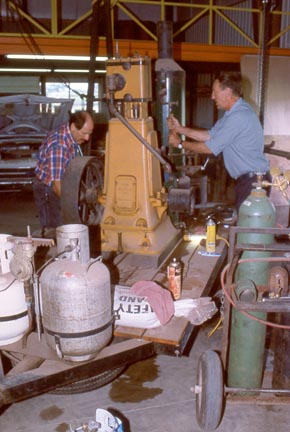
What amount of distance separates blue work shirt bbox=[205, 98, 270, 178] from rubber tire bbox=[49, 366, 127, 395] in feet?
7.26

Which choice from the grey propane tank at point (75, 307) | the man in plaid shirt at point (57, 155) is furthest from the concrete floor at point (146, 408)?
the man in plaid shirt at point (57, 155)

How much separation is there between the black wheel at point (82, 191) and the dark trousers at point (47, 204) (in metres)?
0.74

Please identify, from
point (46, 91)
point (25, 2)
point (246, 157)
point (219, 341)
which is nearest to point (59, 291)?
point (219, 341)

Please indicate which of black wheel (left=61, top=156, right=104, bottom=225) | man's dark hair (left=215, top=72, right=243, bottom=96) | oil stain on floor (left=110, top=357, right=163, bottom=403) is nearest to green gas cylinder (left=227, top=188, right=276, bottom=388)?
oil stain on floor (left=110, top=357, right=163, bottom=403)

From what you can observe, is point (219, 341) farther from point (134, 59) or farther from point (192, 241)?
point (134, 59)

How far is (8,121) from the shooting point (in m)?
9.13

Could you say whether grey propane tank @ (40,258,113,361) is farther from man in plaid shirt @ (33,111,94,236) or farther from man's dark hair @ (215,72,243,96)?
man's dark hair @ (215,72,243,96)

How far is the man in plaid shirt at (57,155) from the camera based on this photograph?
4.46m

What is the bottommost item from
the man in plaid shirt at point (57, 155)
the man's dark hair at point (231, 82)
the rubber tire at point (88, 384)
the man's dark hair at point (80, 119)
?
the rubber tire at point (88, 384)

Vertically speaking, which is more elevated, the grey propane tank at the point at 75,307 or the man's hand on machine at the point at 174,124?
the man's hand on machine at the point at 174,124

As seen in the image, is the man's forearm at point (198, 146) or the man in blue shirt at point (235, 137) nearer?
the man in blue shirt at point (235, 137)

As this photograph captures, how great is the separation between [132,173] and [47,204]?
139 centimetres

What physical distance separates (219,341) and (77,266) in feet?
6.81

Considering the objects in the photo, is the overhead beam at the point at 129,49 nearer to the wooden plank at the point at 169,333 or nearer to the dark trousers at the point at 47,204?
the dark trousers at the point at 47,204
